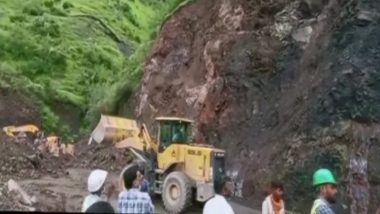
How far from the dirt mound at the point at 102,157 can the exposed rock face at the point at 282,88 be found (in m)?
2.58

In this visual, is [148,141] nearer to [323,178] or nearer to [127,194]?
[127,194]

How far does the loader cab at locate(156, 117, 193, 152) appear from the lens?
57.0 feet

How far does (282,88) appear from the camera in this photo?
21281 mm

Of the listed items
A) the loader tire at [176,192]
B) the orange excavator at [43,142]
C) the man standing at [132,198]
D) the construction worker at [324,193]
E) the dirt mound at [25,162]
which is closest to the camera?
the construction worker at [324,193]

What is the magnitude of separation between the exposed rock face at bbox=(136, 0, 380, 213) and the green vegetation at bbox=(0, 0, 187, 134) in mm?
8128

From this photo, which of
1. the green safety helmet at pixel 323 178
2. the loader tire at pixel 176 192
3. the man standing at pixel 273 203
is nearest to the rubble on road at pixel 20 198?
the loader tire at pixel 176 192

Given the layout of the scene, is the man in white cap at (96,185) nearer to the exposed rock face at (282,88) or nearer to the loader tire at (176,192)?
the loader tire at (176,192)

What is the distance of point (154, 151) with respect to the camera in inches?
720

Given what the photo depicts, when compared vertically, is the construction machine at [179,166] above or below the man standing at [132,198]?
above

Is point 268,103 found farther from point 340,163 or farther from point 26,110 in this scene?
point 26,110

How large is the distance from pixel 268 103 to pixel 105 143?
8.17 m

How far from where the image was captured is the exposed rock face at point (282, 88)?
17.1 m

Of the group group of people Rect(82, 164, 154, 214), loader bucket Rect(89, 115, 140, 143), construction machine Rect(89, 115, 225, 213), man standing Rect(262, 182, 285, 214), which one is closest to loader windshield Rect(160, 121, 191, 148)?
construction machine Rect(89, 115, 225, 213)

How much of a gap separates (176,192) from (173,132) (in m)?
Answer: 1.99
